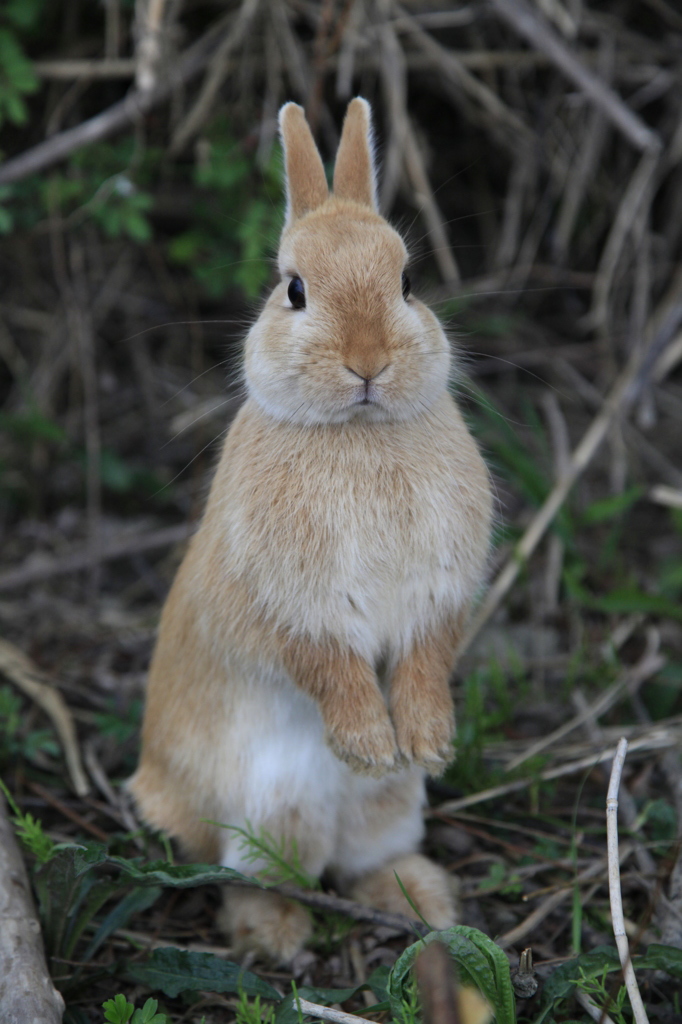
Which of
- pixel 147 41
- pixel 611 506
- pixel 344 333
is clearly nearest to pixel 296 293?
pixel 344 333

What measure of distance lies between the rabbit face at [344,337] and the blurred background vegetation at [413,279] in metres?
1.18

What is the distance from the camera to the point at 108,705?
12.0 feet

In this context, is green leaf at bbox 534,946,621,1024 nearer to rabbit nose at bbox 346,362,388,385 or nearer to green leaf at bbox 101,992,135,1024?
green leaf at bbox 101,992,135,1024

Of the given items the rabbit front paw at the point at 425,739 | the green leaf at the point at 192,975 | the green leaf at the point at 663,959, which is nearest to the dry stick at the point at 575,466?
the rabbit front paw at the point at 425,739

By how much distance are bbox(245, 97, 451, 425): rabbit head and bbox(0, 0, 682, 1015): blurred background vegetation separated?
3.79ft

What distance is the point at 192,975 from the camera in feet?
8.45

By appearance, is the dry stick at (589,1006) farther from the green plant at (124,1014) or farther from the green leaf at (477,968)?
the green plant at (124,1014)

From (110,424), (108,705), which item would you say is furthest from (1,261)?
(108,705)

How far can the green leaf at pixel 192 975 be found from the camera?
2.54 meters

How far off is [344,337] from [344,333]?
0.03ft

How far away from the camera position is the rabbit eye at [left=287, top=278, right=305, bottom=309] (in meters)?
2.53

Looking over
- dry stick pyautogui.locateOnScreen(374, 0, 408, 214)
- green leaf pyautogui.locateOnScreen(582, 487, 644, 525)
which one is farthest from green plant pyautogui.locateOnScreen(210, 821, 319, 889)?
dry stick pyautogui.locateOnScreen(374, 0, 408, 214)

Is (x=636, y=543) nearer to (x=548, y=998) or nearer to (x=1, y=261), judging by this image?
(x=548, y=998)

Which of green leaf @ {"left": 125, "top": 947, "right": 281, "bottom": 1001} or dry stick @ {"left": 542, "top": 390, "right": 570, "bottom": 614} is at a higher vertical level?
dry stick @ {"left": 542, "top": 390, "right": 570, "bottom": 614}
